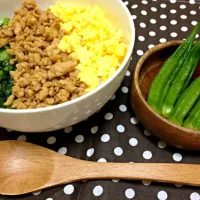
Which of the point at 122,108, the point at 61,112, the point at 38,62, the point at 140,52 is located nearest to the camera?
the point at 61,112

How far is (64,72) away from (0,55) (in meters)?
0.20

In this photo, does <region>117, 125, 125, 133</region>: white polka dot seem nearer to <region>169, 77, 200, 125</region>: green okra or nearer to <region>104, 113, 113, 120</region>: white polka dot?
<region>104, 113, 113, 120</region>: white polka dot

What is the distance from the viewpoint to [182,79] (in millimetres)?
931

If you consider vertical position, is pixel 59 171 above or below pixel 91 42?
below

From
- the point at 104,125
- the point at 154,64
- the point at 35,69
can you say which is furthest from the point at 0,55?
the point at 154,64

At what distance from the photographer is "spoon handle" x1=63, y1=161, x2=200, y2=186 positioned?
0.78m

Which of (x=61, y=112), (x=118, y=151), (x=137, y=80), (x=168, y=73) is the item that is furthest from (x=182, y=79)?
(x=61, y=112)

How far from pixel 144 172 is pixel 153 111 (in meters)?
0.15

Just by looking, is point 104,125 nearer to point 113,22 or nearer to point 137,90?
point 137,90

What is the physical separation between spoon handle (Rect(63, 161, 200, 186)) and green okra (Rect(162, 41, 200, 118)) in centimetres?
16

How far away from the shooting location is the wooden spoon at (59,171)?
30.7 inches

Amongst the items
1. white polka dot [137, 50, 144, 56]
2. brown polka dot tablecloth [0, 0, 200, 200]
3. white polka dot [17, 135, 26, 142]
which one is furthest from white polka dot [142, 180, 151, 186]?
white polka dot [137, 50, 144, 56]

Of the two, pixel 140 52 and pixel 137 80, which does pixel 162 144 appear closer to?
pixel 137 80

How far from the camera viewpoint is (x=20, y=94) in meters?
0.79
